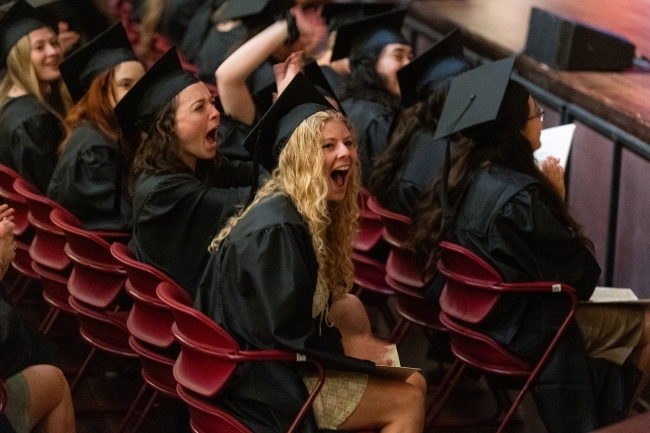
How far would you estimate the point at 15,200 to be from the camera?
14.5ft

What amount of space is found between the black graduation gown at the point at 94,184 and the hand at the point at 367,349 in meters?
1.40

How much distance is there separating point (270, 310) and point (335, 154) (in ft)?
1.81

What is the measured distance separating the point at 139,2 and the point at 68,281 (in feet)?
14.9

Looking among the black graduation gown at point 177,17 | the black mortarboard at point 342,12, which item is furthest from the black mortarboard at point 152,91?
the black graduation gown at point 177,17

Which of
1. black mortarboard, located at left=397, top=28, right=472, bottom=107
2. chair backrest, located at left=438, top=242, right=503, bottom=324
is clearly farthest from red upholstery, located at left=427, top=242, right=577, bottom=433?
black mortarboard, located at left=397, top=28, right=472, bottom=107

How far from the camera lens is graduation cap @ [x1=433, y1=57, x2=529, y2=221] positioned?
370 cm

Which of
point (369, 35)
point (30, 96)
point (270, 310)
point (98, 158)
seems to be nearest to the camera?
point (270, 310)

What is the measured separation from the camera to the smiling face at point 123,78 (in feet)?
14.7

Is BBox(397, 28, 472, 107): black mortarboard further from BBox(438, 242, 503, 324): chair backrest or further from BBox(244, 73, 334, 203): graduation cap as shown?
BBox(244, 73, 334, 203): graduation cap

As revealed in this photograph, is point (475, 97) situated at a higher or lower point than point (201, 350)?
higher

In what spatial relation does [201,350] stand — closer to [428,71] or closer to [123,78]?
[123,78]

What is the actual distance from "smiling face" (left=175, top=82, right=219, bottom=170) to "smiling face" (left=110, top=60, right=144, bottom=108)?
2.51 feet

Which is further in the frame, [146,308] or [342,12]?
[342,12]

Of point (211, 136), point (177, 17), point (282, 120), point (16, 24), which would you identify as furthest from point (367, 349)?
point (177, 17)
